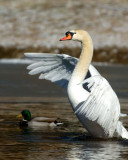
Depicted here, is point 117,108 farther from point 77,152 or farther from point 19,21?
point 19,21

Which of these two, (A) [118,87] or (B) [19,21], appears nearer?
(A) [118,87]

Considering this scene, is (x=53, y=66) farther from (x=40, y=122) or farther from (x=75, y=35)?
(x=40, y=122)

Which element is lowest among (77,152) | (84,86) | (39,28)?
(77,152)

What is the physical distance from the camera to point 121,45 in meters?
65.9

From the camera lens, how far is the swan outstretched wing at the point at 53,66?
14.1m

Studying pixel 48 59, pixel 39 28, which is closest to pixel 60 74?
pixel 48 59

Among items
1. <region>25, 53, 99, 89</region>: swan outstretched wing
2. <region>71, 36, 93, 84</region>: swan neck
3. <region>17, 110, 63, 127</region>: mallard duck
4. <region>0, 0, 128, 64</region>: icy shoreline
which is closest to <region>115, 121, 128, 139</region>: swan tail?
<region>71, 36, 93, 84</region>: swan neck

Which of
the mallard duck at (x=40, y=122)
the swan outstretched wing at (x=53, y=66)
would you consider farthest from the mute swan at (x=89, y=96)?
the mallard duck at (x=40, y=122)

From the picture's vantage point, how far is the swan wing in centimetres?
1197

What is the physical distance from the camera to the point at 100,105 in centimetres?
1211

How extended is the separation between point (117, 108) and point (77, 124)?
10.1 ft

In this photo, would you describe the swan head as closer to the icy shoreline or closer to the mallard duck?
the mallard duck

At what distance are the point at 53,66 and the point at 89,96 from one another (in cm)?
242

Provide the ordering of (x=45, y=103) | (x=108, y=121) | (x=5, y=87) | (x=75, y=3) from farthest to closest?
(x=75, y=3) < (x=5, y=87) < (x=45, y=103) < (x=108, y=121)
